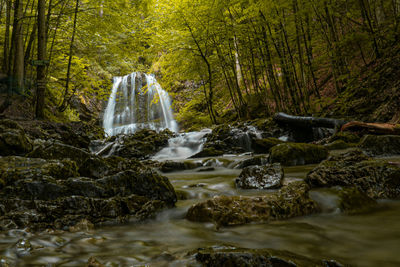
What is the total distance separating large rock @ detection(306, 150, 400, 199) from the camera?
A: 2.56 meters

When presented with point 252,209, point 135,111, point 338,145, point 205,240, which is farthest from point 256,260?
point 135,111

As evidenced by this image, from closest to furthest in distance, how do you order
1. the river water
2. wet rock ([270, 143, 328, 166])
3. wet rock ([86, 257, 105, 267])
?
1. wet rock ([86, 257, 105, 267])
2. the river water
3. wet rock ([270, 143, 328, 166])

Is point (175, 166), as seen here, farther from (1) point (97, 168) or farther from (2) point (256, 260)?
(2) point (256, 260)

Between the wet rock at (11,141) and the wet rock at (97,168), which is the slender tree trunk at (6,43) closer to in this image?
the wet rock at (11,141)

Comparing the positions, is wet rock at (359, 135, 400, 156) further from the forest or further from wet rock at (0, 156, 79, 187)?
wet rock at (0, 156, 79, 187)

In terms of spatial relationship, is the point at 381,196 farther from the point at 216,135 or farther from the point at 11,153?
the point at 216,135

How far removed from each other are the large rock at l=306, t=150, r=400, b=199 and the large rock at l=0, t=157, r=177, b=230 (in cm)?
180

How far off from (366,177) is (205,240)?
1.98 meters

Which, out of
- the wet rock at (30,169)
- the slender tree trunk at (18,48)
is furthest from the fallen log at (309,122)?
the slender tree trunk at (18,48)

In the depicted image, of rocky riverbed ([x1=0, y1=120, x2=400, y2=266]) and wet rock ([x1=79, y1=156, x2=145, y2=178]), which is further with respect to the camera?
wet rock ([x1=79, y1=156, x2=145, y2=178])

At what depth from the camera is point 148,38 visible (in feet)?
34.2

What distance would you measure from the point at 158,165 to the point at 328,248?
16.3ft

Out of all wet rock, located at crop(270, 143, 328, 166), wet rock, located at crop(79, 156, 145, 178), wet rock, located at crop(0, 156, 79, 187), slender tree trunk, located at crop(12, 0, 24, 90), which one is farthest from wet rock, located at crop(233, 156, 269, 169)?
slender tree trunk, located at crop(12, 0, 24, 90)

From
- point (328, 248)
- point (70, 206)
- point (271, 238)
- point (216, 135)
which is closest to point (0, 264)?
point (70, 206)
